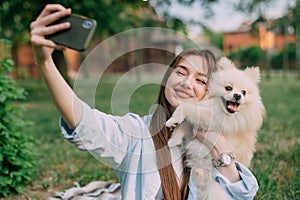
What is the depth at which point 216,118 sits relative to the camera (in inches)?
88.7

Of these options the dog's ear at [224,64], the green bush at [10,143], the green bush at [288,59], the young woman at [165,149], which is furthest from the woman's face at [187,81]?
the green bush at [288,59]

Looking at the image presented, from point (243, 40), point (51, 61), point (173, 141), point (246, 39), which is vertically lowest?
point (243, 40)

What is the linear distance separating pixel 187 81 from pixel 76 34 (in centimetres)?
89

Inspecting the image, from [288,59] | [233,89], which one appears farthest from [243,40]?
[233,89]

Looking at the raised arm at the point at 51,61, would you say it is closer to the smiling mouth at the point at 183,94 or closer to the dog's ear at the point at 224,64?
the smiling mouth at the point at 183,94

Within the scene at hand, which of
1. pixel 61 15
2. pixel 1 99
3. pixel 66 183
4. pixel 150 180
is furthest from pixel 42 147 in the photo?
pixel 61 15

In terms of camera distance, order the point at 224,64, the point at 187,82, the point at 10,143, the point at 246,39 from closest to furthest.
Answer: the point at 187,82, the point at 224,64, the point at 10,143, the point at 246,39

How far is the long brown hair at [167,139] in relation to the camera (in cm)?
225

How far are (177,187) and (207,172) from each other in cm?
19

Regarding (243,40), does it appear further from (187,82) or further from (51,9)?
(51,9)

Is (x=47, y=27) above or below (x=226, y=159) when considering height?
above

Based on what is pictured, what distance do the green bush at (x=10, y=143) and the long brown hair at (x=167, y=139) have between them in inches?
65.2

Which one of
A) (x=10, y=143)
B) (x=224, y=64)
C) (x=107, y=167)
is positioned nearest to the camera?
(x=224, y=64)

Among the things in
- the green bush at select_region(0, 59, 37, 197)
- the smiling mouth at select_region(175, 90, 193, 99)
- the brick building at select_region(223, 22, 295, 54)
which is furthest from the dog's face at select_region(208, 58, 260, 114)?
the brick building at select_region(223, 22, 295, 54)
